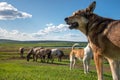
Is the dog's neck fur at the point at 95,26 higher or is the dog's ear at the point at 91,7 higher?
the dog's ear at the point at 91,7

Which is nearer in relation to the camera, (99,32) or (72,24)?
(99,32)

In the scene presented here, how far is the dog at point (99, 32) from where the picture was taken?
11477mm

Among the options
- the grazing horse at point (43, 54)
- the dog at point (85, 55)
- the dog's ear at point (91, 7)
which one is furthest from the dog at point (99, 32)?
the grazing horse at point (43, 54)

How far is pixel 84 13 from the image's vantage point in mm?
12062

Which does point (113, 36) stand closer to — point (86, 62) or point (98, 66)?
point (98, 66)

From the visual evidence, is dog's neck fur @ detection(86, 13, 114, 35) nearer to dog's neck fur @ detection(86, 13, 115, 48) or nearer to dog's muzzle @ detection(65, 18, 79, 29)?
dog's neck fur @ detection(86, 13, 115, 48)

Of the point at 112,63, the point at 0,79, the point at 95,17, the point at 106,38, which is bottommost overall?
the point at 0,79

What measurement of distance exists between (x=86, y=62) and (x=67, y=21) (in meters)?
13.9

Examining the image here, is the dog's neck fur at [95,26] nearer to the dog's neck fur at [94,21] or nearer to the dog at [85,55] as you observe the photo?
the dog's neck fur at [94,21]

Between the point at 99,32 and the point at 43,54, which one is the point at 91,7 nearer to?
the point at 99,32

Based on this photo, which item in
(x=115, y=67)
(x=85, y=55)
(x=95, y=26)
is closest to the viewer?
(x=95, y=26)

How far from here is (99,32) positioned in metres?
11.9

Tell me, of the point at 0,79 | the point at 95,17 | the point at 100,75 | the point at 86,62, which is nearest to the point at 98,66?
the point at 100,75

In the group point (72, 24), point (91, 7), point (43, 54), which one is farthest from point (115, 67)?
point (43, 54)
